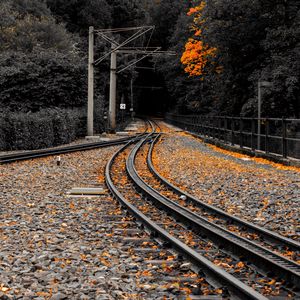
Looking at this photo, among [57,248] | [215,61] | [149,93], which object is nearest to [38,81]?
[215,61]

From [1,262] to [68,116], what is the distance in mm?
26070

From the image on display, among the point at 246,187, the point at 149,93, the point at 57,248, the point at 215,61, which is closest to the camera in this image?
the point at 57,248

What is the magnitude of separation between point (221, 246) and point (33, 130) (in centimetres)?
1980

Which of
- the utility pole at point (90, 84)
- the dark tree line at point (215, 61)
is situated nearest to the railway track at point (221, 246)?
the dark tree line at point (215, 61)

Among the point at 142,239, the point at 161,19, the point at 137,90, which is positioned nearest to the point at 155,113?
the point at 137,90

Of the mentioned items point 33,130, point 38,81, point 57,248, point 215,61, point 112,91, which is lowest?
point 57,248

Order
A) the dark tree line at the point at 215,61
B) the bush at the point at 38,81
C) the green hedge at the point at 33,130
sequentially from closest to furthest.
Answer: the green hedge at the point at 33,130 < the dark tree line at the point at 215,61 < the bush at the point at 38,81

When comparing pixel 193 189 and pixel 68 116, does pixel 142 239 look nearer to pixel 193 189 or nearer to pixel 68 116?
pixel 193 189

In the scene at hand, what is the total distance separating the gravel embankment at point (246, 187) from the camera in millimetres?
9500

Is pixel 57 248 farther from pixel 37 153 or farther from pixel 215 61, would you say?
pixel 215 61

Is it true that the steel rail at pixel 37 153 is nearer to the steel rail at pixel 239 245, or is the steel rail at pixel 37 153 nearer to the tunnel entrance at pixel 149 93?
the steel rail at pixel 239 245

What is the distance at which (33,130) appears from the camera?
25797 mm

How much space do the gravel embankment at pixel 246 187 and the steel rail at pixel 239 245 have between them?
998mm

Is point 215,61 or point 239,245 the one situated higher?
point 215,61
